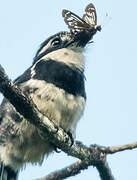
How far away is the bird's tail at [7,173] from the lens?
4223 millimetres

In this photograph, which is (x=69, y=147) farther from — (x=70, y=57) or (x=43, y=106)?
(x=70, y=57)

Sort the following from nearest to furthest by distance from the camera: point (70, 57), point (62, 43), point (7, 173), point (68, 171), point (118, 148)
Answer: point (118, 148), point (68, 171), point (7, 173), point (70, 57), point (62, 43)

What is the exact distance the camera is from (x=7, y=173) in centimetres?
426

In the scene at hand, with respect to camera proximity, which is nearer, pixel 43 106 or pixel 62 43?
pixel 43 106

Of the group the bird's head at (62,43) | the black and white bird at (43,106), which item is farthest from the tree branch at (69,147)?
the bird's head at (62,43)

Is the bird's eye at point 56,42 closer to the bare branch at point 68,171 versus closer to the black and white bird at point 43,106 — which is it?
the black and white bird at point 43,106

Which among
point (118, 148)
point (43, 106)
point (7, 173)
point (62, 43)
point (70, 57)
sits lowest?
point (7, 173)

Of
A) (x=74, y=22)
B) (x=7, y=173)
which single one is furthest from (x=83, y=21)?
(x=7, y=173)

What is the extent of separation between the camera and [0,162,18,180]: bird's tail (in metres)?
4.22

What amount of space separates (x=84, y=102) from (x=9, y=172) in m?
0.97

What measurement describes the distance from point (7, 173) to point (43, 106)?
78 cm

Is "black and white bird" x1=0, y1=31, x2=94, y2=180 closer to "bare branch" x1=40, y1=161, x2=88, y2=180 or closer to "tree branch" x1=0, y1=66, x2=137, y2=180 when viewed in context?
"tree branch" x1=0, y1=66, x2=137, y2=180

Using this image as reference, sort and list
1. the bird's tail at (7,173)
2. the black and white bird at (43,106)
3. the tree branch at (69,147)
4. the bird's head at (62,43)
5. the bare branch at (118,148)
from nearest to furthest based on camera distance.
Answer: the tree branch at (69,147) < the bare branch at (118,148) < the black and white bird at (43,106) < the bird's tail at (7,173) < the bird's head at (62,43)

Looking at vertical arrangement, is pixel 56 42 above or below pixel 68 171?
above
